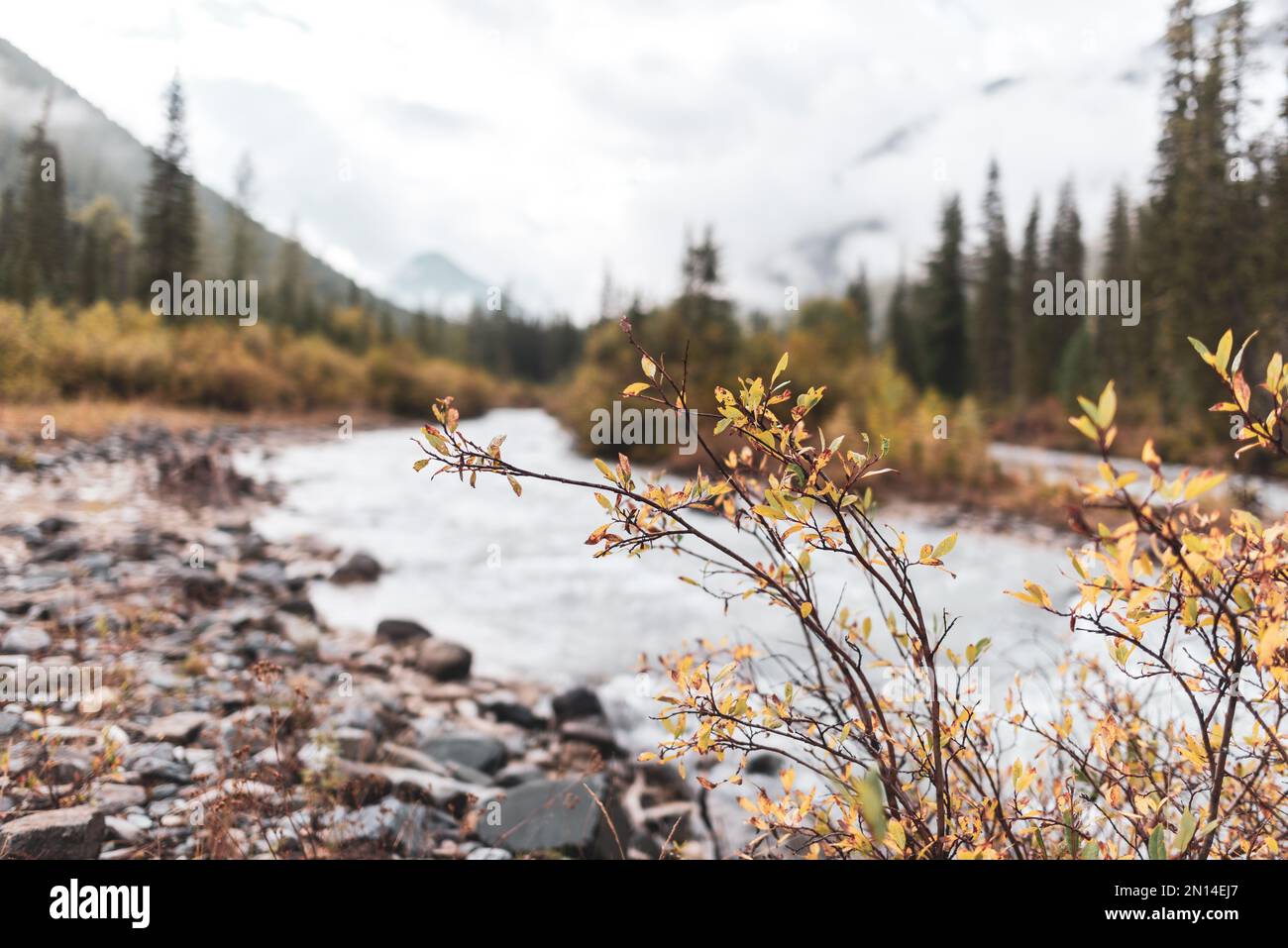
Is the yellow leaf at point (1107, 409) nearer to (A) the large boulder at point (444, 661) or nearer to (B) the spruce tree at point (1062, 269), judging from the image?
(A) the large boulder at point (444, 661)

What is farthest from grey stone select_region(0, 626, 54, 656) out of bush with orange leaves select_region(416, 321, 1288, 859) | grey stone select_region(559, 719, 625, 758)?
bush with orange leaves select_region(416, 321, 1288, 859)

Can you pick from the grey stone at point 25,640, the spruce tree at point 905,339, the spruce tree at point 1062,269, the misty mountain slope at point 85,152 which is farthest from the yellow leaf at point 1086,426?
the spruce tree at point 1062,269

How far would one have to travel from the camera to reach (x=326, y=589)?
25.6 feet

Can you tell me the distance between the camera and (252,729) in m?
3.65

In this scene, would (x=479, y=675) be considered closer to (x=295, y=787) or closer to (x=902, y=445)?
(x=295, y=787)

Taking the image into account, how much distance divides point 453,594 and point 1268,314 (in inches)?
668

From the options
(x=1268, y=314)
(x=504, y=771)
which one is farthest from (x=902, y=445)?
(x=504, y=771)

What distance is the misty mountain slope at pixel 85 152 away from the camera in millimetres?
8992

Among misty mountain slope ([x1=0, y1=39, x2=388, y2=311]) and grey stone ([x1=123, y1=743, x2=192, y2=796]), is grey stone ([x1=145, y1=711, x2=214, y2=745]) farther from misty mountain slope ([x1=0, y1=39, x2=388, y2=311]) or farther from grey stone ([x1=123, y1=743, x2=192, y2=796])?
misty mountain slope ([x1=0, y1=39, x2=388, y2=311])

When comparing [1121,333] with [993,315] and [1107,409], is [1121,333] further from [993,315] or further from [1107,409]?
[1107,409]

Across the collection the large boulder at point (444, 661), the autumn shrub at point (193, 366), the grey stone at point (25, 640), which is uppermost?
the autumn shrub at point (193, 366)

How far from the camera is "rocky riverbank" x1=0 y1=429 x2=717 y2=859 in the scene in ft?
8.79
